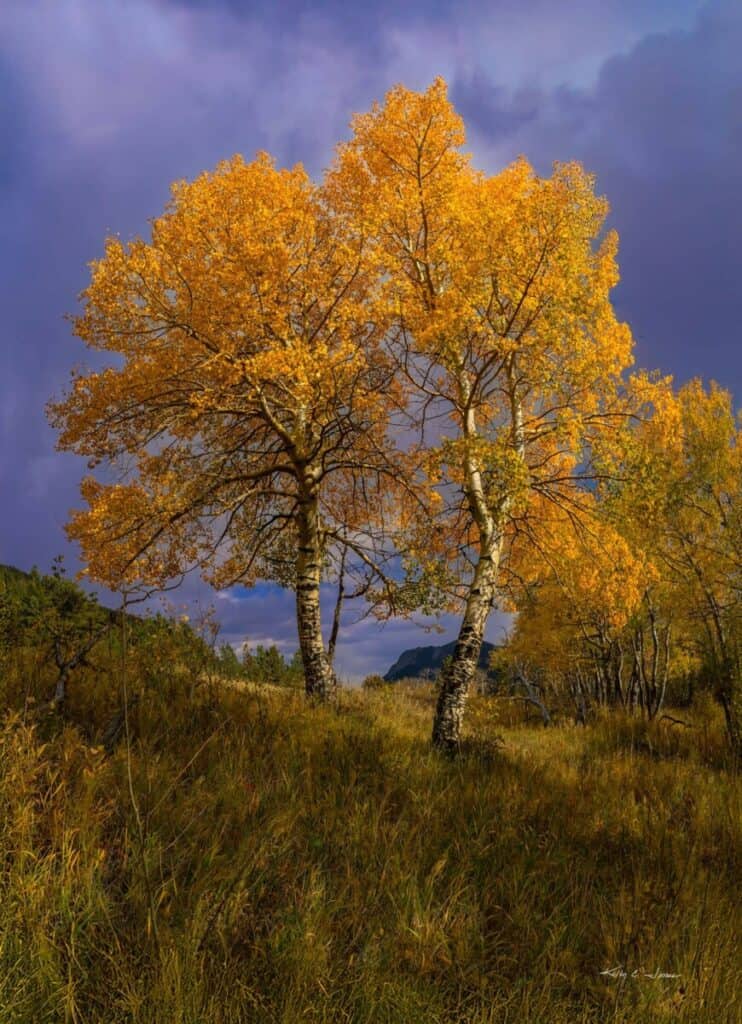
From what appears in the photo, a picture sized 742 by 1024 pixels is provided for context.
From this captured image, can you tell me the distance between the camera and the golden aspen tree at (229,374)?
11875 mm

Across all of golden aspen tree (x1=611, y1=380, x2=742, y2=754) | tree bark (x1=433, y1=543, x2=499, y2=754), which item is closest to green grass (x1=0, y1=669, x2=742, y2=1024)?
tree bark (x1=433, y1=543, x2=499, y2=754)

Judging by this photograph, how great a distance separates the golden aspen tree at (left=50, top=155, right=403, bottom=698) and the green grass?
5.84 metres

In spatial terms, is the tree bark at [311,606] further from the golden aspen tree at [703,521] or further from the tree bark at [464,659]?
the golden aspen tree at [703,521]

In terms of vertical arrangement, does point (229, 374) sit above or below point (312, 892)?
above

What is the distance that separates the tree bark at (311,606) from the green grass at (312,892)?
624 cm

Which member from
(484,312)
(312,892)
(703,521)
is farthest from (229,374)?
(703,521)

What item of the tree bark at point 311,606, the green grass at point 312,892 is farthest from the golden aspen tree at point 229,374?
the green grass at point 312,892

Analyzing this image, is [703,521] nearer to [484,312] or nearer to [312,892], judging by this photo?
[484,312]

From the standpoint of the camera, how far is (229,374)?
39.8 feet

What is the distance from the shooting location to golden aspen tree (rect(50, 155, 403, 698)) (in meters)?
11.9

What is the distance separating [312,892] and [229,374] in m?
9.97
